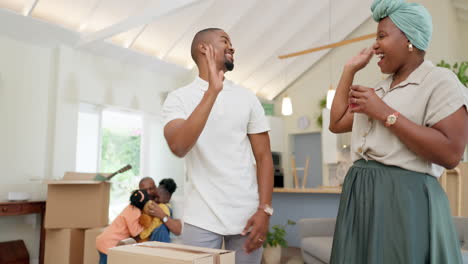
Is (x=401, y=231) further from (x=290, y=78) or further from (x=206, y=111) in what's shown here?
(x=290, y=78)

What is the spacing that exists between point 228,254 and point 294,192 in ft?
12.5

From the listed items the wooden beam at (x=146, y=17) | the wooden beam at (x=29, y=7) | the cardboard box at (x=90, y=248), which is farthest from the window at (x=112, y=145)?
the cardboard box at (x=90, y=248)

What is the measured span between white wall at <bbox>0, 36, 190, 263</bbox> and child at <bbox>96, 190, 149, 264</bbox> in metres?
2.19

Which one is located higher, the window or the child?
the window

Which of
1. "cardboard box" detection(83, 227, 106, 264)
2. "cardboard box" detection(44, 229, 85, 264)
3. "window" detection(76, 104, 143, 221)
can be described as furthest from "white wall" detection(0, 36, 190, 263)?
"cardboard box" detection(83, 227, 106, 264)

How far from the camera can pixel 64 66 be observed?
4.82 meters

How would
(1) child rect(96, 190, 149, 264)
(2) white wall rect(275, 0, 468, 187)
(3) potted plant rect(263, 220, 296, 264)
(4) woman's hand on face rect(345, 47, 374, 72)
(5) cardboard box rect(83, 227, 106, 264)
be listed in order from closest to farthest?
1. (4) woman's hand on face rect(345, 47, 374, 72)
2. (1) child rect(96, 190, 149, 264)
3. (5) cardboard box rect(83, 227, 106, 264)
4. (3) potted plant rect(263, 220, 296, 264)
5. (2) white wall rect(275, 0, 468, 187)

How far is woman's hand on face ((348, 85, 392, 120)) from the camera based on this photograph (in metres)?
0.89

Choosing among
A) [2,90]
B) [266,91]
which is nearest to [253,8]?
[266,91]

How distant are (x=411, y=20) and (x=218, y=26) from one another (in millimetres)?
5358

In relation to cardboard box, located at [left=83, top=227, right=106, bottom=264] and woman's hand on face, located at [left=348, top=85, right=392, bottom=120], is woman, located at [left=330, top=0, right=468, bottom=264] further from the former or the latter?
cardboard box, located at [left=83, top=227, right=106, bottom=264]

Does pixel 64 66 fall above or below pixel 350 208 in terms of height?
above

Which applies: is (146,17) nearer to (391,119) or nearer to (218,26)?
(218,26)

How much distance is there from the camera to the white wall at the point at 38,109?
4.37 m
